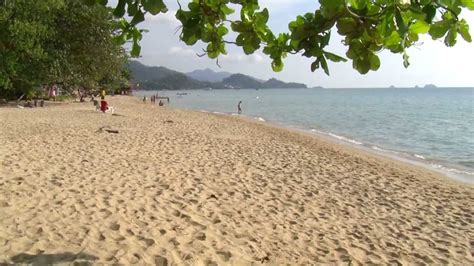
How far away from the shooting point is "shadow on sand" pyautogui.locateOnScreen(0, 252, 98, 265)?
13.2 feet

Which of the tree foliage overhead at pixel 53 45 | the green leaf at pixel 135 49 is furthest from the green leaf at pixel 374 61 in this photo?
the tree foliage overhead at pixel 53 45

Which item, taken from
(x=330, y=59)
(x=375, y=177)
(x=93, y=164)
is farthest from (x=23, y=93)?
(x=330, y=59)

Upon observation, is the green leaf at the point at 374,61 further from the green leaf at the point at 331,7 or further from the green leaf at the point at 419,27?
the green leaf at the point at 331,7

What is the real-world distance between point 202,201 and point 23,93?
26.6m

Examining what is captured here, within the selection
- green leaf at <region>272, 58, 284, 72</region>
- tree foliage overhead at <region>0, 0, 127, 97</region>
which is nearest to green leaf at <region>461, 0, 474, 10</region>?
green leaf at <region>272, 58, 284, 72</region>

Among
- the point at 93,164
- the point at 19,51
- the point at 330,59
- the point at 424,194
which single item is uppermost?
the point at 19,51

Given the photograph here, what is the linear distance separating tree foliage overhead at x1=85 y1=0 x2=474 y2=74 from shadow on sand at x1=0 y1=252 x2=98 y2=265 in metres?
2.65

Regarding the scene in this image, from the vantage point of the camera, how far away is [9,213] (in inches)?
211

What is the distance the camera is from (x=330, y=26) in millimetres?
1806

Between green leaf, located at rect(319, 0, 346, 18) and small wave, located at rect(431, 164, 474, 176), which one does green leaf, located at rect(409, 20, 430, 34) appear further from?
small wave, located at rect(431, 164, 474, 176)

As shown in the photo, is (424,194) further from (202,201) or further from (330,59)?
(330,59)

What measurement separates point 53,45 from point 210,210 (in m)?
24.9

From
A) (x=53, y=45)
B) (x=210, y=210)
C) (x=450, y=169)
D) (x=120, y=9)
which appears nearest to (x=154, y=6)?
(x=120, y=9)

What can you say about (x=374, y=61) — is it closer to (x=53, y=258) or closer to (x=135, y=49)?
(x=135, y=49)
